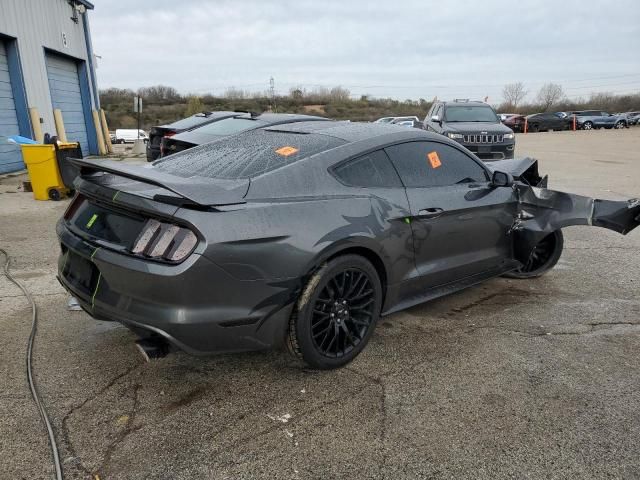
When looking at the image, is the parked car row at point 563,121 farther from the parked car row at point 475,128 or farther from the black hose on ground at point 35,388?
the black hose on ground at point 35,388

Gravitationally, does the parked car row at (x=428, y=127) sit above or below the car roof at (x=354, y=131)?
below

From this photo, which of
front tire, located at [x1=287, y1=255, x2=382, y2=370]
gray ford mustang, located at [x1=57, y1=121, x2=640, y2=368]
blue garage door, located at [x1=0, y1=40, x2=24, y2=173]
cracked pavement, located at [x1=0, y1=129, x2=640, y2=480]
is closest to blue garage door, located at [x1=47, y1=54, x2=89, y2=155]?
blue garage door, located at [x1=0, y1=40, x2=24, y2=173]

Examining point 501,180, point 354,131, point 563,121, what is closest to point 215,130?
point 354,131

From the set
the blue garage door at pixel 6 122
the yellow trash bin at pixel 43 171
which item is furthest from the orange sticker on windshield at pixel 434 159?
the blue garage door at pixel 6 122

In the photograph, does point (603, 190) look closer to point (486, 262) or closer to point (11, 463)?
point (486, 262)

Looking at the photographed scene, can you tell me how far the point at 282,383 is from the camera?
313 cm

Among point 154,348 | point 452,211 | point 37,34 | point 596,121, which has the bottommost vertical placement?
point 596,121

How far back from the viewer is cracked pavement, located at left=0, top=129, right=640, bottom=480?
95.7 inches

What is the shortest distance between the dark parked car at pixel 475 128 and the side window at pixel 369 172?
8325 mm

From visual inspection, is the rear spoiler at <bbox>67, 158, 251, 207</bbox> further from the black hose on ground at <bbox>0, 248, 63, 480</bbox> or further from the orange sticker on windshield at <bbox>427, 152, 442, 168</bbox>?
the orange sticker on windshield at <bbox>427, 152, 442, 168</bbox>

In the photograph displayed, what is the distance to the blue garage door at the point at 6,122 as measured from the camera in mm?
12336

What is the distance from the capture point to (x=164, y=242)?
8.70 feet

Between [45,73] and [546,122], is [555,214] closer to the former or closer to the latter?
[45,73]

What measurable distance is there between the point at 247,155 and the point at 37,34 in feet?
45.1
